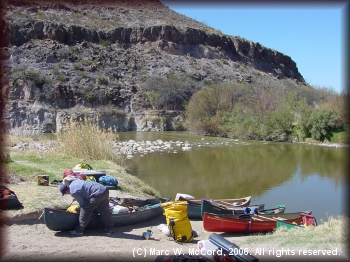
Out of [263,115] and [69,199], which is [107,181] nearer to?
[69,199]

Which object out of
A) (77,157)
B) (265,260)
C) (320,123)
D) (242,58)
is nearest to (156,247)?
(265,260)

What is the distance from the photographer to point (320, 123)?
108 feet

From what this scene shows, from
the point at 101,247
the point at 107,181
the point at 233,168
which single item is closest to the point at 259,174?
the point at 233,168

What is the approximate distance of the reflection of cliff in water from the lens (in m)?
16.2

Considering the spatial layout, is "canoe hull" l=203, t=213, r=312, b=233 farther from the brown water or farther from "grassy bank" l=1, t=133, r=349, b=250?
the brown water

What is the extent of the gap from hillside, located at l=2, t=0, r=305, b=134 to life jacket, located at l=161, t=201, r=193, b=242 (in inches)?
1206

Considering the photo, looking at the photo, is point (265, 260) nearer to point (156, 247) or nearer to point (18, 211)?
point (156, 247)

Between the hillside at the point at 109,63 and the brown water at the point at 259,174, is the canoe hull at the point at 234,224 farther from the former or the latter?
the hillside at the point at 109,63

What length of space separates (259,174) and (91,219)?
1318 centimetres

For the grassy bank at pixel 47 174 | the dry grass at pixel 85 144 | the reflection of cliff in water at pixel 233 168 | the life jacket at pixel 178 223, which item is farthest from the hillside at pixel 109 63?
the life jacket at pixel 178 223

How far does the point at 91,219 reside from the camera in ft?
26.5

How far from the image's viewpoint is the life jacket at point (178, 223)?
26.4 feet

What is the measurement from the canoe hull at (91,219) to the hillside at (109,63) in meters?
29.7

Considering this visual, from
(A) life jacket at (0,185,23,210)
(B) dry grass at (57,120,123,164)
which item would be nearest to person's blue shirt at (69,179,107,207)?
(A) life jacket at (0,185,23,210)
